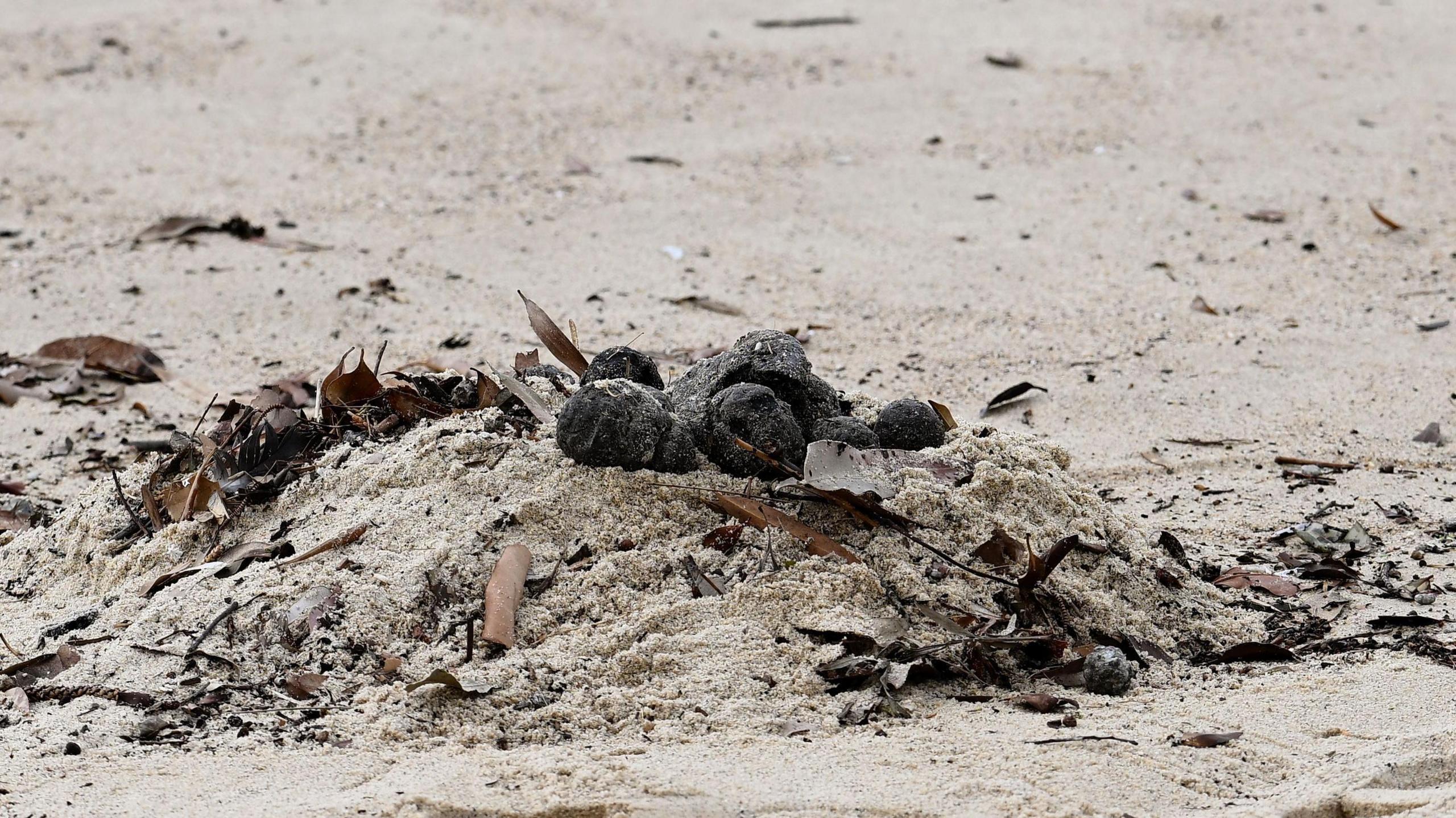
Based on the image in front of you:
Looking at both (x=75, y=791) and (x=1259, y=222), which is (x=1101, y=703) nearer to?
(x=75, y=791)

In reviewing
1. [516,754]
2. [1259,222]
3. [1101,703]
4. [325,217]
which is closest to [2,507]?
[516,754]

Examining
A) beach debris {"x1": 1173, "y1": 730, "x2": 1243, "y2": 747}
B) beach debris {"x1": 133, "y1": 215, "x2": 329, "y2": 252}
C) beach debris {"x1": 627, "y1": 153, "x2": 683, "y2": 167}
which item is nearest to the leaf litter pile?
beach debris {"x1": 1173, "y1": 730, "x2": 1243, "y2": 747}

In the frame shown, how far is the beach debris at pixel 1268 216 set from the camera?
21.1 feet

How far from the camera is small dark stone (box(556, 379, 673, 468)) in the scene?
3113 millimetres

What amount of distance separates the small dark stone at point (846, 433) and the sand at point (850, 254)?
31.2 inches

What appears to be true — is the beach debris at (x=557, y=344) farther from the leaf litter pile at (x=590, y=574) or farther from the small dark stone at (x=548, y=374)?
the leaf litter pile at (x=590, y=574)

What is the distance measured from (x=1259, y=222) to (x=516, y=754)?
515cm

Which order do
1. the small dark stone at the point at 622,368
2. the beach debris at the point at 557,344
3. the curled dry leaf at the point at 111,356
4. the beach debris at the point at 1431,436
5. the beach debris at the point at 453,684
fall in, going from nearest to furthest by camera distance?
1. the beach debris at the point at 453,684
2. the small dark stone at the point at 622,368
3. the beach debris at the point at 557,344
4. the beach debris at the point at 1431,436
5. the curled dry leaf at the point at 111,356

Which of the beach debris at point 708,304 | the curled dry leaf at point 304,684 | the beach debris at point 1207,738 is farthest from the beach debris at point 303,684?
the beach debris at point 708,304

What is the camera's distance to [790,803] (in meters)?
2.32

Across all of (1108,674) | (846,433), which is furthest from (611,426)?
(1108,674)

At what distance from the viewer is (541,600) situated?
2.93 meters

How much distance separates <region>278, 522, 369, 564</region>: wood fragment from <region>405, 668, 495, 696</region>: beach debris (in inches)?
20.1

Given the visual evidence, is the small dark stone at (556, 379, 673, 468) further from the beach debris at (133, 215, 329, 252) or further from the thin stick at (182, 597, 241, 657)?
the beach debris at (133, 215, 329, 252)
